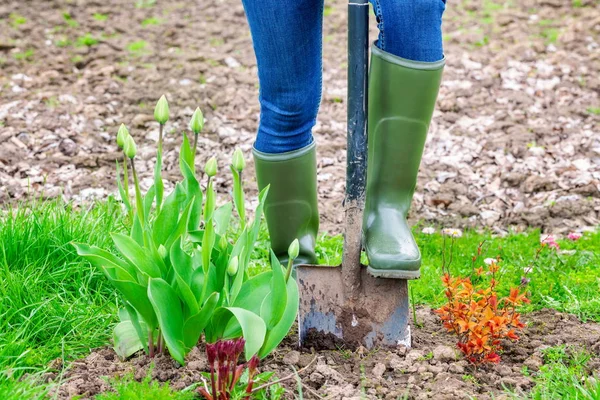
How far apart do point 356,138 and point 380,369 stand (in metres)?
0.65

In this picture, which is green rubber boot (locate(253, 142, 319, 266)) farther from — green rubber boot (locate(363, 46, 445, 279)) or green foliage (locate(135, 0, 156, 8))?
green foliage (locate(135, 0, 156, 8))

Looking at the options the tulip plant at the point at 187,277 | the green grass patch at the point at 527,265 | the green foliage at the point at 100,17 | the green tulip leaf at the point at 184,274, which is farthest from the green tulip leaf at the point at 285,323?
the green foliage at the point at 100,17

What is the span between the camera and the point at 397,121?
2422 mm

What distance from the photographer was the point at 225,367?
1983 millimetres

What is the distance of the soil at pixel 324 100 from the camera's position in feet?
13.7

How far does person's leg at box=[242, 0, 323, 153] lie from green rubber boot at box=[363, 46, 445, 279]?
7.6 inches

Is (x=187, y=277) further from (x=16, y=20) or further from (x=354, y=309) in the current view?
(x=16, y=20)

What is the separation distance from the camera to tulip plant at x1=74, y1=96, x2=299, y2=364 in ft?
6.97

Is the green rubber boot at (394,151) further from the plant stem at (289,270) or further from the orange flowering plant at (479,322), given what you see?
the plant stem at (289,270)

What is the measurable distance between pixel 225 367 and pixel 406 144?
878 millimetres

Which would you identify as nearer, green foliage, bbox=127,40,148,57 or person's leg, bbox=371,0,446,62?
person's leg, bbox=371,0,446,62

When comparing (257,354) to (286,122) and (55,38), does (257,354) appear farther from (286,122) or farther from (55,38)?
(55,38)

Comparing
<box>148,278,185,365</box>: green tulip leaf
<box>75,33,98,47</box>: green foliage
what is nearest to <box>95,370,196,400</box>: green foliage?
<box>148,278,185,365</box>: green tulip leaf

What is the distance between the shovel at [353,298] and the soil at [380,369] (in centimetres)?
5
